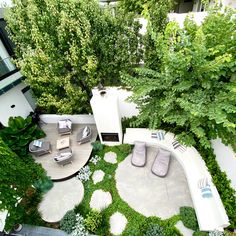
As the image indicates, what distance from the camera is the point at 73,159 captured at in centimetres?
1315

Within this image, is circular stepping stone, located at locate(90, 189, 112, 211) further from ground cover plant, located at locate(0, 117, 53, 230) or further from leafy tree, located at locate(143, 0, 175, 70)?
leafy tree, located at locate(143, 0, 175, 70)

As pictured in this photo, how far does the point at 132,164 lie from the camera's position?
1221 cm

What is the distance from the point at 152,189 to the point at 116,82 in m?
7.24

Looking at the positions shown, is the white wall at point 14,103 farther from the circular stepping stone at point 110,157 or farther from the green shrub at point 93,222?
the green shrub at point 93,222

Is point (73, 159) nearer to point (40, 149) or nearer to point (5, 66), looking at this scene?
point (40, 149)

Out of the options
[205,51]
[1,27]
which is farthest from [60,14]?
[205,51]

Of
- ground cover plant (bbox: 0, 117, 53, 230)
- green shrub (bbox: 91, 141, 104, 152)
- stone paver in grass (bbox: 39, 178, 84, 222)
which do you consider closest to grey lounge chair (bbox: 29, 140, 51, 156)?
ground cover plant (bbox: 0, 117, 53, 230)

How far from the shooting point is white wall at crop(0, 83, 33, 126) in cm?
1452

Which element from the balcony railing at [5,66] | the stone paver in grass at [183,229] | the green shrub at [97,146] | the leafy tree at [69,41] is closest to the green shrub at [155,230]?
the stone paver in grass at [183,229]

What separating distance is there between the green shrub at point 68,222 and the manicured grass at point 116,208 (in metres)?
0.45

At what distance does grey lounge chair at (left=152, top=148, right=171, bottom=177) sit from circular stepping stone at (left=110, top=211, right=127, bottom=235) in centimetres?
303

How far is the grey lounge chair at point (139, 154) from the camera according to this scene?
12023 mm

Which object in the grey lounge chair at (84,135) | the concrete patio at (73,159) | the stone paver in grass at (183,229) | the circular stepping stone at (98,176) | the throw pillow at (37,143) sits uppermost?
the throw pillow at (37,143)

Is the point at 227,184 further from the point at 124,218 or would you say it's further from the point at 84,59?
the point at 84,59
